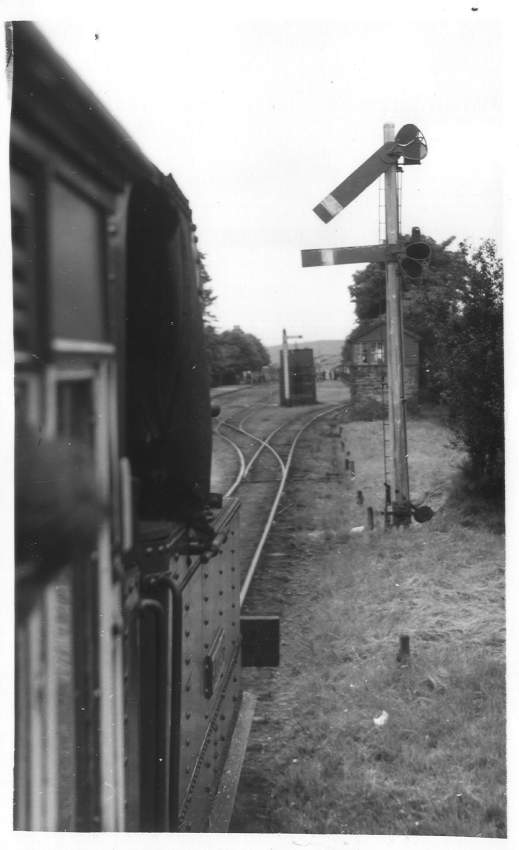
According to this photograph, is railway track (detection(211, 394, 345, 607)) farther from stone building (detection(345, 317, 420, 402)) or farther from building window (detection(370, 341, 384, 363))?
building window (detection(370, 341, 384, 363))

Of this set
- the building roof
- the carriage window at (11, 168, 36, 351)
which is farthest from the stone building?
the carriage window at (11, 168, 36, 351)

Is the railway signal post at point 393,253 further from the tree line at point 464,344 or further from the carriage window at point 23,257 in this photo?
the carriage window at point 23,257

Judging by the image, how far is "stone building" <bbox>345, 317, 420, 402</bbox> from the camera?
25.0 feet

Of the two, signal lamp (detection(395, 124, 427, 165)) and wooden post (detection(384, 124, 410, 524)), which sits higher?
signal lamp (detection(395, 124, 427, 165))

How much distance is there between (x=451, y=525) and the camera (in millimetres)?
6703

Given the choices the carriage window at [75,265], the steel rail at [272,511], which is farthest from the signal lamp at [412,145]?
the steel rail at [272,511]

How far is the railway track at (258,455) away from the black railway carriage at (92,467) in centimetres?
430

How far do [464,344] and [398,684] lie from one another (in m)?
3.05

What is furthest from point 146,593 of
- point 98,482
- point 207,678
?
point 207,678

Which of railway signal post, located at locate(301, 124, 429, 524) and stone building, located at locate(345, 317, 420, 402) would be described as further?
stone building, located at locate(345, 317, 420, 402)

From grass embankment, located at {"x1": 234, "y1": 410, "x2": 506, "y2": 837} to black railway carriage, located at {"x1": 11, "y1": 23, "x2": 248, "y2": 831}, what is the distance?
159 cm

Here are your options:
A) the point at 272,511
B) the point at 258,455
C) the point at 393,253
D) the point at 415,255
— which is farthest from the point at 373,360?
the point at 258,455

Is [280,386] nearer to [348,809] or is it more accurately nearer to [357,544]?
[357,544]

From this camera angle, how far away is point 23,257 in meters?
2.44
